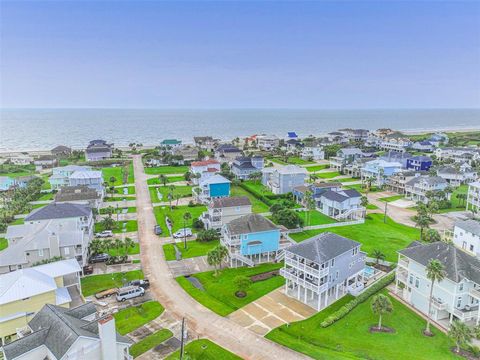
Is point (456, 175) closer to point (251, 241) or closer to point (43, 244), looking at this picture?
point (251, 241)

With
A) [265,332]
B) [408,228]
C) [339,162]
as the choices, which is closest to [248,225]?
[265,332]

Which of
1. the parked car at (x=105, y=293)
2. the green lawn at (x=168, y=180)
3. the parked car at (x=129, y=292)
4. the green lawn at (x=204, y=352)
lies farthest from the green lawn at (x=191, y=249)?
the green lawn at (x=168, y=180)

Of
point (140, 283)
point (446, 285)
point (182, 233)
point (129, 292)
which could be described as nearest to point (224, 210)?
point (182, 233)

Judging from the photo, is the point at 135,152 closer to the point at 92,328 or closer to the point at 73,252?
the point at 73,252

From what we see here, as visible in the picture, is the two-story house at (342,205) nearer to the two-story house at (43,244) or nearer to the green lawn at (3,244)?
the two-story house at (43,244)

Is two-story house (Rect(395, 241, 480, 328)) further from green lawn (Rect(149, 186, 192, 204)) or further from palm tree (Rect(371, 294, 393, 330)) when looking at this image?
green lawn (Rect(149, 186, 192, 204))
